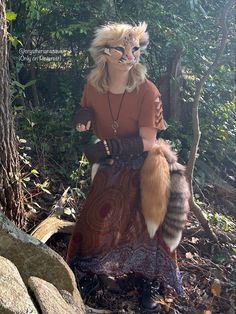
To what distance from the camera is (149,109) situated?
6.77 feet

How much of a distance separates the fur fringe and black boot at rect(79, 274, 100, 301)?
41cm

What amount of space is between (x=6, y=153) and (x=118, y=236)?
0.70m

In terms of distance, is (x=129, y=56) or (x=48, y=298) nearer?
(x=48, y=298)

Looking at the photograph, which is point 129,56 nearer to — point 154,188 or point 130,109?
point 130,109

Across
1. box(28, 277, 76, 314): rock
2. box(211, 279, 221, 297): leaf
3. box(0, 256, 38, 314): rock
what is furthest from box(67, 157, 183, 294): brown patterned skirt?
box(0, 256, 38, 314): rock

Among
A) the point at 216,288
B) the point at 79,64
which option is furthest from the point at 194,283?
the point at 79,64

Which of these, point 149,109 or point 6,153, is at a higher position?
point 149,109

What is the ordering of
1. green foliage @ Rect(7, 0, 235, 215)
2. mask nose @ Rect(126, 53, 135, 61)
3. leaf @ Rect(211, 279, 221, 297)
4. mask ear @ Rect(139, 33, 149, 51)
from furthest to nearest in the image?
green foliage @ Rect(7, 0, 235, 215), leaf @ Rect(211, 279, 221, 297), mask ear @ Rect(139, 33, 149, 51), mask nose @ Rect(126, 53, 135, 61)

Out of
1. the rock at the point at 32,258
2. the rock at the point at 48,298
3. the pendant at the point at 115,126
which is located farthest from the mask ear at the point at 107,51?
the rock at the point at 48,298

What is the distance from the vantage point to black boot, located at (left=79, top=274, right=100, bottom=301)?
7.44ft

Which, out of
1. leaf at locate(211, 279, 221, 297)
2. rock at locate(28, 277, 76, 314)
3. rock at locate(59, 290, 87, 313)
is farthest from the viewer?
leaf at locate(211, 279, 221, 297)

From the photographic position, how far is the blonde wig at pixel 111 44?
2.03 m

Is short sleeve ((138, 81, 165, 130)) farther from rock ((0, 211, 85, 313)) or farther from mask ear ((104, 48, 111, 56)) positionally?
rock ((0, 211, 85, 313))

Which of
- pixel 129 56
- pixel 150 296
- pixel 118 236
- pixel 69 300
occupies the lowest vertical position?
pixel 150 296
